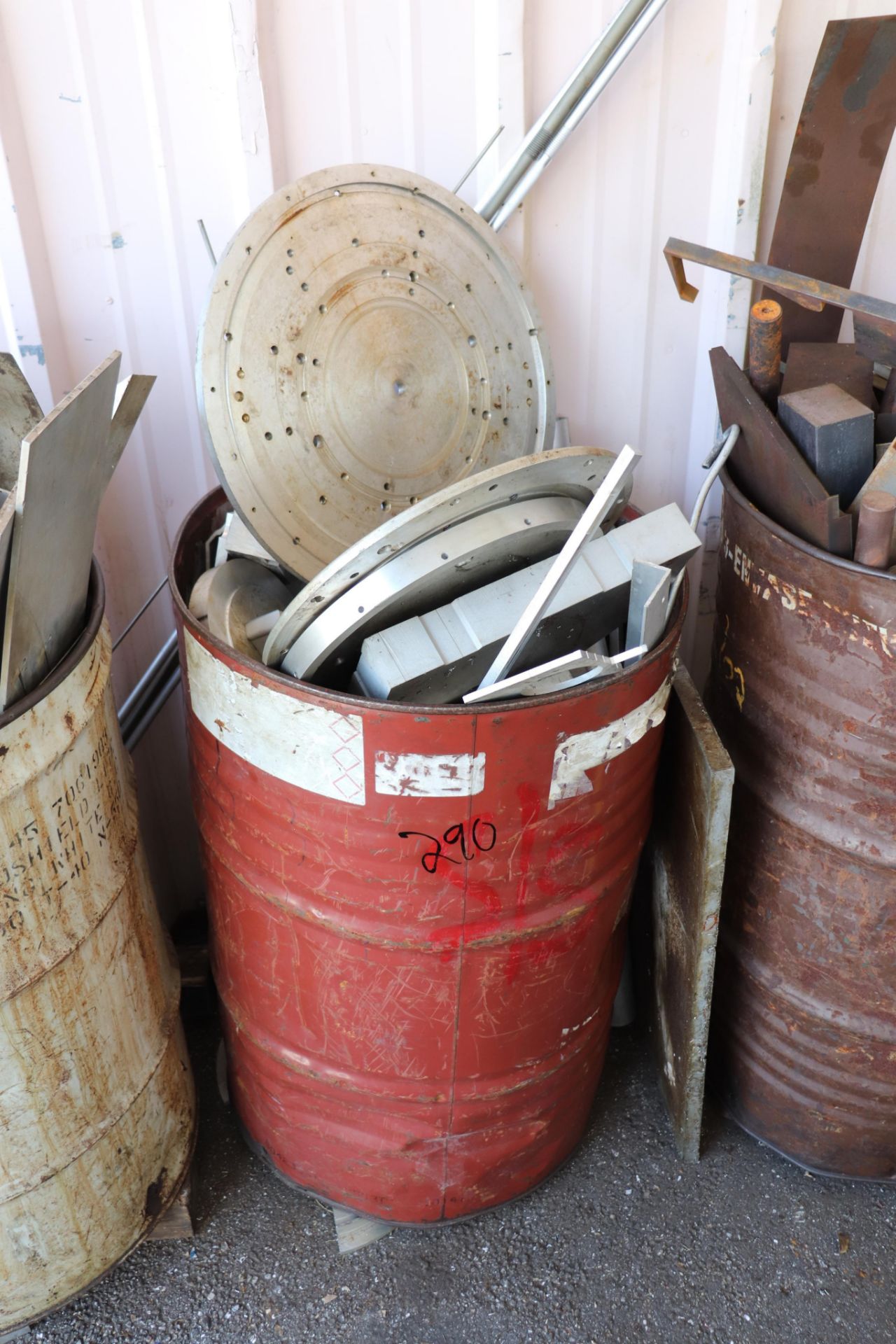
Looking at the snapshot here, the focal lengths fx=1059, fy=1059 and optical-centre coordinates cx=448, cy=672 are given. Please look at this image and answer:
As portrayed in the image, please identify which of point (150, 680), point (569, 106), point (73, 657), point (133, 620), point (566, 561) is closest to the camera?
point (566, 561)

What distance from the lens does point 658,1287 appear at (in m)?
1.72

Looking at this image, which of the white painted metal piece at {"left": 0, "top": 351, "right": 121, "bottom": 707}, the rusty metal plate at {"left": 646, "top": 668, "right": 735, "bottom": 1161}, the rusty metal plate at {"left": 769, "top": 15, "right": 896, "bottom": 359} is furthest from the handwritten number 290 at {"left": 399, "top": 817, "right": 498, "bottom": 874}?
the rusty metal plate at {"left": 769, "top": 15, "right": 896, "bottom": 359}

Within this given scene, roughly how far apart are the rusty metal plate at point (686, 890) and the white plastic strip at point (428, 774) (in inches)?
16.6

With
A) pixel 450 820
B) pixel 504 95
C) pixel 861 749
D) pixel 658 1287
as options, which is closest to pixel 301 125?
pixel 504 95

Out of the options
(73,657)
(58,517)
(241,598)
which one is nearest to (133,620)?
(241,598)

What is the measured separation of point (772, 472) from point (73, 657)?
0.97 metres

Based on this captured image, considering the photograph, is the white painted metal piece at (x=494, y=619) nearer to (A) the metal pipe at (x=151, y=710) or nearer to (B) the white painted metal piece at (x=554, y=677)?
(B) the white painted metal piece at (x=554, y=677)

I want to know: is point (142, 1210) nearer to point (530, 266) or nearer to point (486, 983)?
point (486, 983)

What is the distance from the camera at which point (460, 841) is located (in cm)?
135

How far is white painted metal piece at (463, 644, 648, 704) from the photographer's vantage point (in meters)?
1.21

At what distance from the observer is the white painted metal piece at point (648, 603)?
130 centimetres

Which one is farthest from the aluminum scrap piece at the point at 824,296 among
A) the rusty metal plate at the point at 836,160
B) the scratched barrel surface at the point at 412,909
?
the scratched barrel surface at the point at 412,909

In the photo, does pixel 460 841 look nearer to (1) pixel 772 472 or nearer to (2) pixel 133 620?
(1) pixel 772 472

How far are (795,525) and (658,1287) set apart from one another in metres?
1.24
